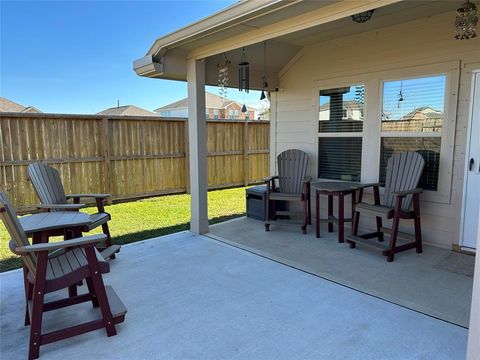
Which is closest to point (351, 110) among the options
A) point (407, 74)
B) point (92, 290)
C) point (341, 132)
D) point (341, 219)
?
point (341, 132)

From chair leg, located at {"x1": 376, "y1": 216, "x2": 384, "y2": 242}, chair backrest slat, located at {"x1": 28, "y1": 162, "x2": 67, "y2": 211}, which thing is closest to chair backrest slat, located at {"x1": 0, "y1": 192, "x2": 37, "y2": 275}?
chair backrest slat, located at {"x1": 28, "y1": 162, "x2": 67, "y2": 211}

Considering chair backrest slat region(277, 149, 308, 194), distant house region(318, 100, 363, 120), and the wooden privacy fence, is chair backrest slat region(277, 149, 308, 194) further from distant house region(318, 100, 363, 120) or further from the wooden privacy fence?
the wooden privacy fence

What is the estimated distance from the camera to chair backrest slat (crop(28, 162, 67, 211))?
3.26m

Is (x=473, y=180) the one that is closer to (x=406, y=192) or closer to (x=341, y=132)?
(x=406, y=192)

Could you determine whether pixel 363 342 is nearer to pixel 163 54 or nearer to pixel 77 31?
pixel 163 54

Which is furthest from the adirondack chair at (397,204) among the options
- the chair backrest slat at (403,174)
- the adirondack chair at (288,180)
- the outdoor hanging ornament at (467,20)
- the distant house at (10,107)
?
the distant house at (10,107)

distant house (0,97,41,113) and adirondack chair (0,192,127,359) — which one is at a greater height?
distant house (0,97,41,113)

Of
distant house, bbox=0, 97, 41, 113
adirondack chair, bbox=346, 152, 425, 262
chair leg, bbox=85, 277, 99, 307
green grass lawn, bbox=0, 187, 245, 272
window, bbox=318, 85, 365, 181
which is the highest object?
distant house, bbox=0, 97, 41, 113

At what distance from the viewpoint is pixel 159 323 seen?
234cm

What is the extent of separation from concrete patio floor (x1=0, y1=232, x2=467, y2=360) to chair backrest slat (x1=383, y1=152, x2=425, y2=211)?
1.49 meters

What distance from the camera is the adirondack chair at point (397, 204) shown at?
136 inches

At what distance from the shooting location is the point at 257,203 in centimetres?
519

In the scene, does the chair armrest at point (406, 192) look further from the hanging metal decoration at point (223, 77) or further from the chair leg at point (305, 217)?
the hanging metal decoration at point (223, 77)

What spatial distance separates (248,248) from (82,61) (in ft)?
60.0
